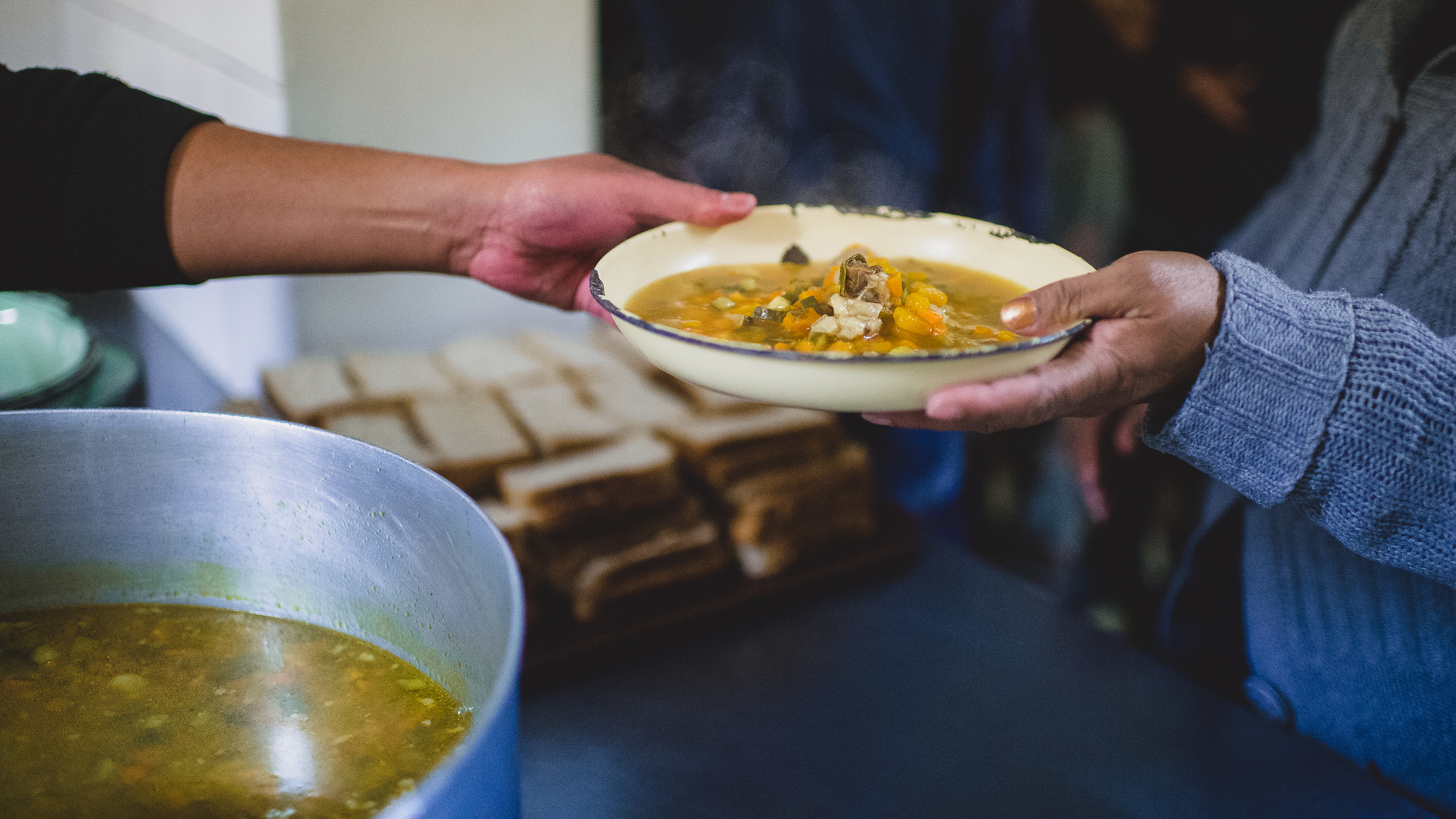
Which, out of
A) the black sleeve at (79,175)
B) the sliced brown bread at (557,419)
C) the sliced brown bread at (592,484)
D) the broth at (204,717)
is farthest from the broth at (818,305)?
the sliced brown bread at (557,419)

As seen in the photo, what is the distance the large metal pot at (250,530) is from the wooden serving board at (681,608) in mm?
750

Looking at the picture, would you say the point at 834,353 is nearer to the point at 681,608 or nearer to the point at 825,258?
the point at 825,258

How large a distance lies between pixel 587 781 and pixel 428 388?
4.56 feet

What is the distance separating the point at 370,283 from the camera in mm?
2549

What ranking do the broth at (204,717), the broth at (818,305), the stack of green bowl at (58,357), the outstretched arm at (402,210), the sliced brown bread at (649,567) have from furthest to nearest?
the sliced brown bread at (649,567) → the stack of green bowl at (58,357) → the outstretched arm at (402,210) → the broth at (818,305) → the broth at (204,717)

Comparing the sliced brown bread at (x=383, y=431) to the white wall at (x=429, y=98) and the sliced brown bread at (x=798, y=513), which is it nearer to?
the white wall at (x=429, y=98)

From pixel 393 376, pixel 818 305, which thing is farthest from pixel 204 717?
pixel 393 376

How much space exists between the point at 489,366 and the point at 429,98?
791mm

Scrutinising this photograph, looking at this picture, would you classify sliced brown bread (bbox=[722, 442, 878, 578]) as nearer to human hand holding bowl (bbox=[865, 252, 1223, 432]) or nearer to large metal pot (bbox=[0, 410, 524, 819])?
human hand holding bowl (bbox=[865, 252, 1223, 432])

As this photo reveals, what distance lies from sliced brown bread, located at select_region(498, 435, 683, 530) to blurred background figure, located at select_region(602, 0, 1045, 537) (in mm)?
974

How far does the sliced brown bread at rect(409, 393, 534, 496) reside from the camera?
2.13 meters

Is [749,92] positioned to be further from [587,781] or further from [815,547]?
[587,781]

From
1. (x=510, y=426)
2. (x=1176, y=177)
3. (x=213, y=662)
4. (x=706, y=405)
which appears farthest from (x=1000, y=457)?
(x=213, y=662)

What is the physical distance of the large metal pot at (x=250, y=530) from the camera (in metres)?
0.79
